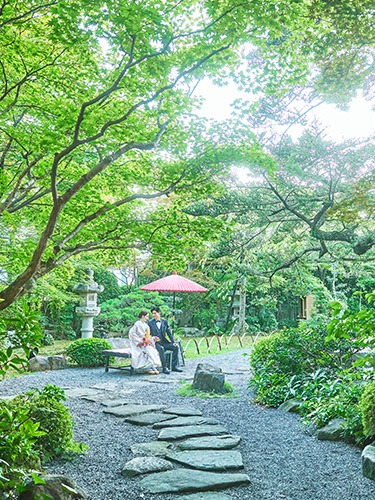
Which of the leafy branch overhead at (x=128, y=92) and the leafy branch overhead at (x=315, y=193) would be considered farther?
the leafy branch overhead at (x=315, y=193)

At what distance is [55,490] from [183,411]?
2.99m

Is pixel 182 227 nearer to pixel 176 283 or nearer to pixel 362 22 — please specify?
pixel 362 22

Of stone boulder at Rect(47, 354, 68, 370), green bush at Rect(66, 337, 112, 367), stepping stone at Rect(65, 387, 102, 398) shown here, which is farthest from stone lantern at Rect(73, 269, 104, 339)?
stepping stone at Rect(65, 387, 102, 398)

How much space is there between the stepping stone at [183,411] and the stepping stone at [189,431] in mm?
627

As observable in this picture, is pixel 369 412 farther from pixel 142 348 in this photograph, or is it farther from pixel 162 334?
pixel 162 334

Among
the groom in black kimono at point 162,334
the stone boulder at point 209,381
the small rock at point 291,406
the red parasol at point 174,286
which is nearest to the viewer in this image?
the small rock at point 291,406

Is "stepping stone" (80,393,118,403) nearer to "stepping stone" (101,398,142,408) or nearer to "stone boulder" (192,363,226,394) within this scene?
"stepping stone" (101,398,142,408)

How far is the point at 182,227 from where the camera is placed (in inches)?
239

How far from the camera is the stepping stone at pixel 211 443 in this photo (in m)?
3.78

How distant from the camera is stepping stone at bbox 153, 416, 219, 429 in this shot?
182 inches

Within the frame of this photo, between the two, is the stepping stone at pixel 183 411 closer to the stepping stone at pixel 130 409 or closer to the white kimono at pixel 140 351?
the stepping stone at pixel 130 409

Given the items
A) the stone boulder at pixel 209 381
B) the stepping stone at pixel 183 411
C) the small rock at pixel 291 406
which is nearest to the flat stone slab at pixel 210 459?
the stepping stone at pixel 183 411

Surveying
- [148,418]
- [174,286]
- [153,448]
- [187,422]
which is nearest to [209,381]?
[148,418]

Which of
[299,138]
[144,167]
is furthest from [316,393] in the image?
[144,167]
